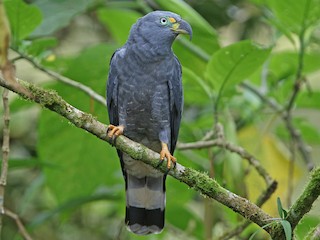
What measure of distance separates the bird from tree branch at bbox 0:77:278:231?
0.76 metres

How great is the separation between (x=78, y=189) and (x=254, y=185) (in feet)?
3.72

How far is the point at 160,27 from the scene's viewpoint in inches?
134

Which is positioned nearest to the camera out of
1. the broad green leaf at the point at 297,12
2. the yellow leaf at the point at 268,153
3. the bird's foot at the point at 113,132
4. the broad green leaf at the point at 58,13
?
the bird's foot at the point at 113,132

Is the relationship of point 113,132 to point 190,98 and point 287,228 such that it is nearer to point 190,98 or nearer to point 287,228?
point 287,228

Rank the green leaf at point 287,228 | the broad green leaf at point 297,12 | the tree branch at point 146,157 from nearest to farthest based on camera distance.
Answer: the green leaf at point 287,228
the tree branch at point 146,157
the broad green leaf at point 297,12

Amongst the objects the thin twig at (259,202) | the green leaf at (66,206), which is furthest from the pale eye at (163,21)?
the green leaf at (66,206)

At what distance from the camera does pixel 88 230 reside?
19.6 ft

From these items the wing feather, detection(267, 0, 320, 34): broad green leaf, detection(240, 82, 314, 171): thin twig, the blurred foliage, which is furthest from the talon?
detection(240, 82, 314, 171): thin twig

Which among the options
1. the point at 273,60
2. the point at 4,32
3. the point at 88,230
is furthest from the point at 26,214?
the point at 4,32

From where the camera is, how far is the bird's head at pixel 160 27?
3365 millimetres

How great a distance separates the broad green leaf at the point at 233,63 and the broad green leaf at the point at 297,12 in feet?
1.15

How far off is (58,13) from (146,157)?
4.81 feet

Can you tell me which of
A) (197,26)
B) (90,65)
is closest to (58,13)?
(90,65)

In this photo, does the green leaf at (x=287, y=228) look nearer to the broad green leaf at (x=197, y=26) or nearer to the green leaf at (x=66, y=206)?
the broad green leaf at (x=197, y=26)
